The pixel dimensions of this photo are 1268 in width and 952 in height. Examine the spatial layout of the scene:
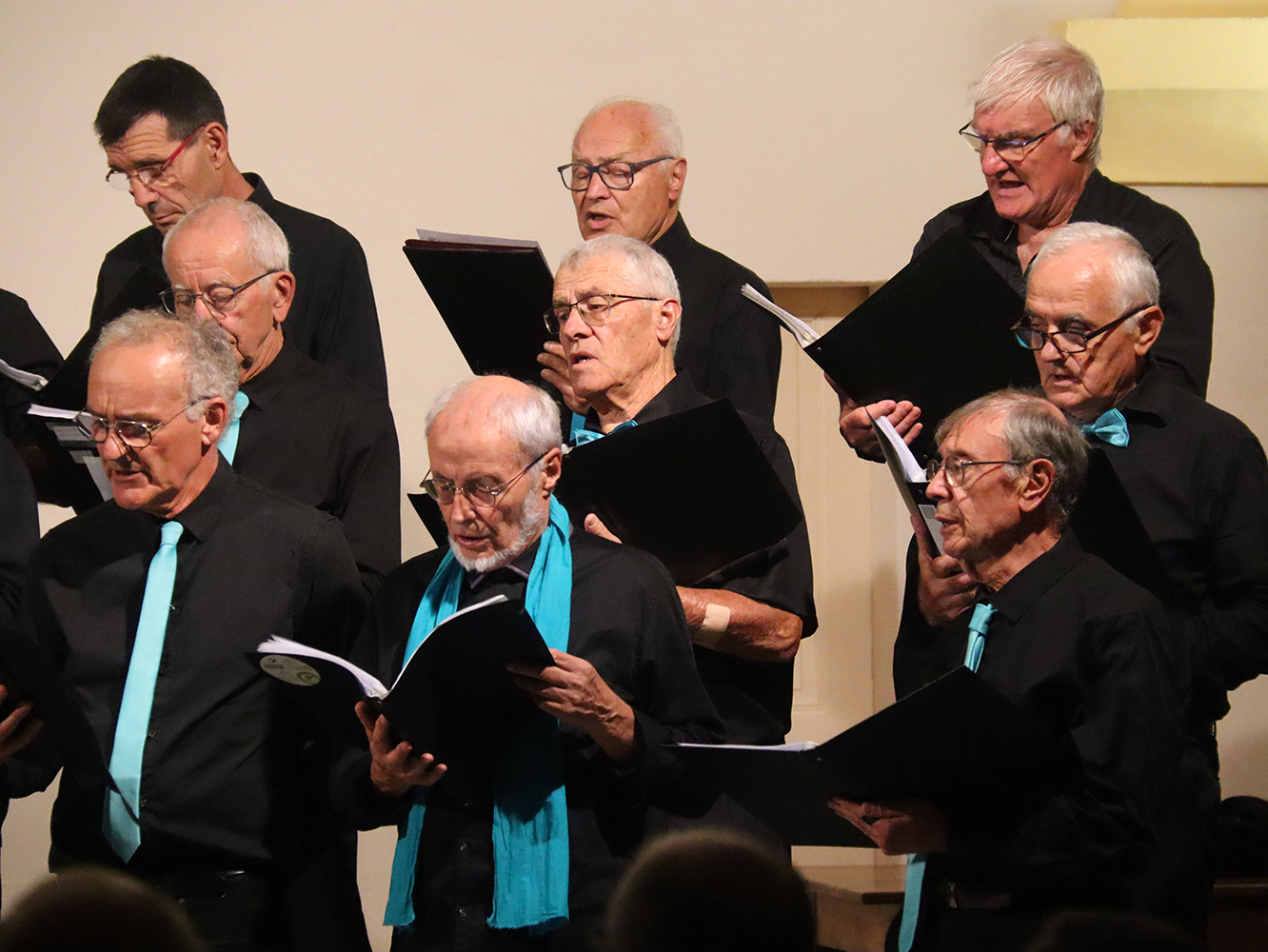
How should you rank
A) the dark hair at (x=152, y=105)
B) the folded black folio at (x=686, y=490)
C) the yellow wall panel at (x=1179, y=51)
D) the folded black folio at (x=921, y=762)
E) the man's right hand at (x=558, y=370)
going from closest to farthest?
the folded black folio at (x=921, y=762) → the folded black folio at (x=686, y=490) → the man's right hand at (x=558, y=370) → the dark hair at (x=152, y=105) → the yellow wall panel at (x=1179, y=51)

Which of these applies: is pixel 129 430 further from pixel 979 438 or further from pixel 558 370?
pixel 979 438

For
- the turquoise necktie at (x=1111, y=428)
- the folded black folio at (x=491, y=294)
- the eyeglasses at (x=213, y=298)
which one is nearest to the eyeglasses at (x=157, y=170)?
the eyeglasses at (x=213, y=298)

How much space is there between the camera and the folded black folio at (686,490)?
9.08 ft

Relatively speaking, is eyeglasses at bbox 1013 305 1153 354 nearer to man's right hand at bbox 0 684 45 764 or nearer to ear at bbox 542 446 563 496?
ear at bbox 542 446 563 496

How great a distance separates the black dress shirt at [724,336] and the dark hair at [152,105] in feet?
3.80

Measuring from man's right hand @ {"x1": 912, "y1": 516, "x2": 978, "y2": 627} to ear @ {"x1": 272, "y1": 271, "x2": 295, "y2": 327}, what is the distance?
4.51 ft


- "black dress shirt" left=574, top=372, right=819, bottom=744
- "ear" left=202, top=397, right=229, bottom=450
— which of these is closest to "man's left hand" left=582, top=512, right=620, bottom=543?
"black dress shirt" left=574, top=372, right=819, bottom=744

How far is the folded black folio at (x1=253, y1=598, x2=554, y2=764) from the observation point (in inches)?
87.3

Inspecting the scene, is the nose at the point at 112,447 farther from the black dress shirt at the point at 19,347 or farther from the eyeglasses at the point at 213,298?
the black dress shirt at the point at 19,347

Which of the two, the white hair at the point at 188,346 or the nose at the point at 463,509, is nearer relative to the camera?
the nose at the point at 463,509

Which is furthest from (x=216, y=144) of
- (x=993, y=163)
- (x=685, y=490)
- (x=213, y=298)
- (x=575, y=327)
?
(x=993, y=163)

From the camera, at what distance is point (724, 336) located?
3.55 metres

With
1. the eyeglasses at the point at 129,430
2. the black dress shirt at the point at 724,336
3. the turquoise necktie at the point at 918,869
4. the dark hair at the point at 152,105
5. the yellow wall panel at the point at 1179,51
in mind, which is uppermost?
the yellow wall panel at the point at 1179,51

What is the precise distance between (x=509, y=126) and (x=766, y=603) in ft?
8.49
